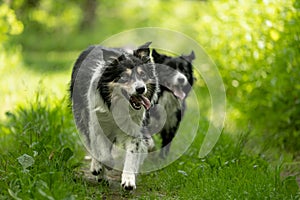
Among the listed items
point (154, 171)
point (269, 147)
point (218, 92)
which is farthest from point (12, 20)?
point (269, 147)

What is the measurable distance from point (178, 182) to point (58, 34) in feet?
56.0

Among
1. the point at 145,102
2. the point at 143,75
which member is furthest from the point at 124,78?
the point at 145,102

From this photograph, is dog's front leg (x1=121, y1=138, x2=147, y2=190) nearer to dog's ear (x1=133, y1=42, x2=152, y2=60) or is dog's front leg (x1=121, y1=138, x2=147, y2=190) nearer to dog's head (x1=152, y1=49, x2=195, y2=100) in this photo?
dog's ear (x1=133, y1=42, x2=152, y2=60)

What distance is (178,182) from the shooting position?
4621mm

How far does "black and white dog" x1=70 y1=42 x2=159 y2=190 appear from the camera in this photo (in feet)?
14.3

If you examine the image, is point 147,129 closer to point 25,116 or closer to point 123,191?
point 123,191

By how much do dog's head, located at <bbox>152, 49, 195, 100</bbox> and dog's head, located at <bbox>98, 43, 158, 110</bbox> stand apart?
1380 mm

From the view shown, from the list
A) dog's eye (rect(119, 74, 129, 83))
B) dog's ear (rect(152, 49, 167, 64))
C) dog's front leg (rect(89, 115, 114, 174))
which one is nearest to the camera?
dog's eye (rect(119, 74, 129, 83))

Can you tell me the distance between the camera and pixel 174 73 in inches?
234

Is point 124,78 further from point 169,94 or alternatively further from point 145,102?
point 169,94

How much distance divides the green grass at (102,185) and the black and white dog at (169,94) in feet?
1.37

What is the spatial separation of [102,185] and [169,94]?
184cm

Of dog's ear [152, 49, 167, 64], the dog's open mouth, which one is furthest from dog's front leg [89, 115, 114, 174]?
dog's ear [152, 49, 167, 64]

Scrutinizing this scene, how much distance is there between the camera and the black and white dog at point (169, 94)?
5918 millimetres
